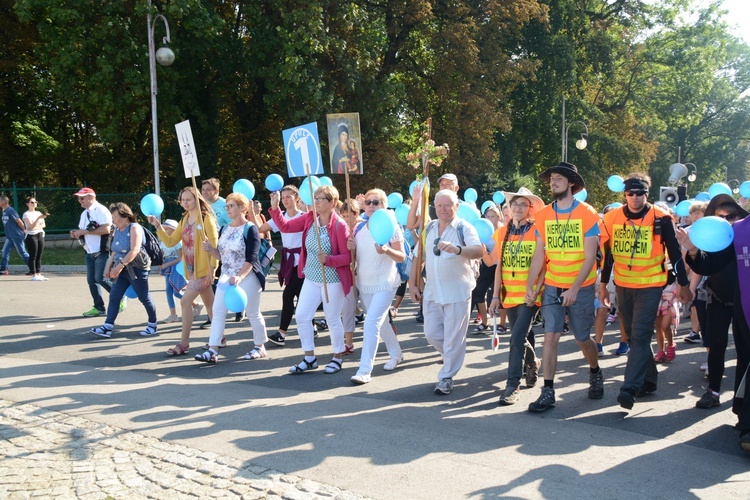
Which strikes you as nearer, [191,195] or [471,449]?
[471,449]

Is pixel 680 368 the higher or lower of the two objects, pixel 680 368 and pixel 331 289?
the lower

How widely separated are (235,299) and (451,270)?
2274mm

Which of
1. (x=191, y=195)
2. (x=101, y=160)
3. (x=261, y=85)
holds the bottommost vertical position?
(x=191, y=195)

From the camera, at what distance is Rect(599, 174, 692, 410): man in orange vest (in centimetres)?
577

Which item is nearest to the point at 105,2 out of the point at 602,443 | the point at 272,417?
the point at 272,417

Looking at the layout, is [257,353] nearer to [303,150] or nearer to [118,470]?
[303,150]

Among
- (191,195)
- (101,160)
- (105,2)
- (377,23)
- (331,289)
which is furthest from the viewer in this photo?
(101,160)

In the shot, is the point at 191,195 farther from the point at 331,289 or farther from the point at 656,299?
the point at 656,299

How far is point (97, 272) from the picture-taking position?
1030 cm

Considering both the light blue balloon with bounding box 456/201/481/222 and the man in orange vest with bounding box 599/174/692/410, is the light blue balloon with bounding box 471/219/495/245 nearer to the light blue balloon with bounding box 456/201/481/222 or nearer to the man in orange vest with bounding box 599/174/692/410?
the light blue balloon with bounding box 456/201/481/222

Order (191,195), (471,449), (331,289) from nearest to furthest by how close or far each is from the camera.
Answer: (471,449), (331,289), (191,195)

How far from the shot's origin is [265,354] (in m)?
8.10

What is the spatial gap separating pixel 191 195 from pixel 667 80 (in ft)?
129

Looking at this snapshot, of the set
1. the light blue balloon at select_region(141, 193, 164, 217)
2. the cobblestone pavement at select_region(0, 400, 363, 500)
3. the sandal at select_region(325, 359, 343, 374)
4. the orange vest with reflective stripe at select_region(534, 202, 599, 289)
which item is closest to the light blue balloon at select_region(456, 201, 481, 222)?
the orange vest with reflective stripe at select_region(534, 202, 599, 289)
